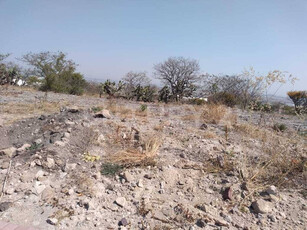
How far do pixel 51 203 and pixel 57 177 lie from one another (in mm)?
393

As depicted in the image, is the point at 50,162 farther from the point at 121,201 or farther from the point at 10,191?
the point at 121,201

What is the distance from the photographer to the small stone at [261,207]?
6.20 ft

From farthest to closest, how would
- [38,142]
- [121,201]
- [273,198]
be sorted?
[38,142] → [273,198] → [121,201]

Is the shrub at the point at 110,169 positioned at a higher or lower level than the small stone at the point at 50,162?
lower

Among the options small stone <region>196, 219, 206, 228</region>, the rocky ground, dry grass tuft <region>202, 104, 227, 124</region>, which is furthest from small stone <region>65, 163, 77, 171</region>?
dry grass tuft <region>202, 104, 227, 124</region>

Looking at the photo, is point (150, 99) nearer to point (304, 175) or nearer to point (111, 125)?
point (111, 125)

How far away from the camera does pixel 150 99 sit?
15352 mm

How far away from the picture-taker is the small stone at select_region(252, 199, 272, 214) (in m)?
1.89

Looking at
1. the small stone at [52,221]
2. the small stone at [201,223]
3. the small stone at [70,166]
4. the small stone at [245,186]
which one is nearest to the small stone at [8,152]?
the small stone at [70,166]

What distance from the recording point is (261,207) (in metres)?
1.90

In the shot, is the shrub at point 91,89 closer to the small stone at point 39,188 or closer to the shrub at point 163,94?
the shrub at point 163,94

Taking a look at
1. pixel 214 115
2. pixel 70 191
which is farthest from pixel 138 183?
pixel 214 115

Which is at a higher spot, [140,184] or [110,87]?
[110,87]

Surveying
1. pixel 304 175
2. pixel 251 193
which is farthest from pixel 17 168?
pixel 304 175
